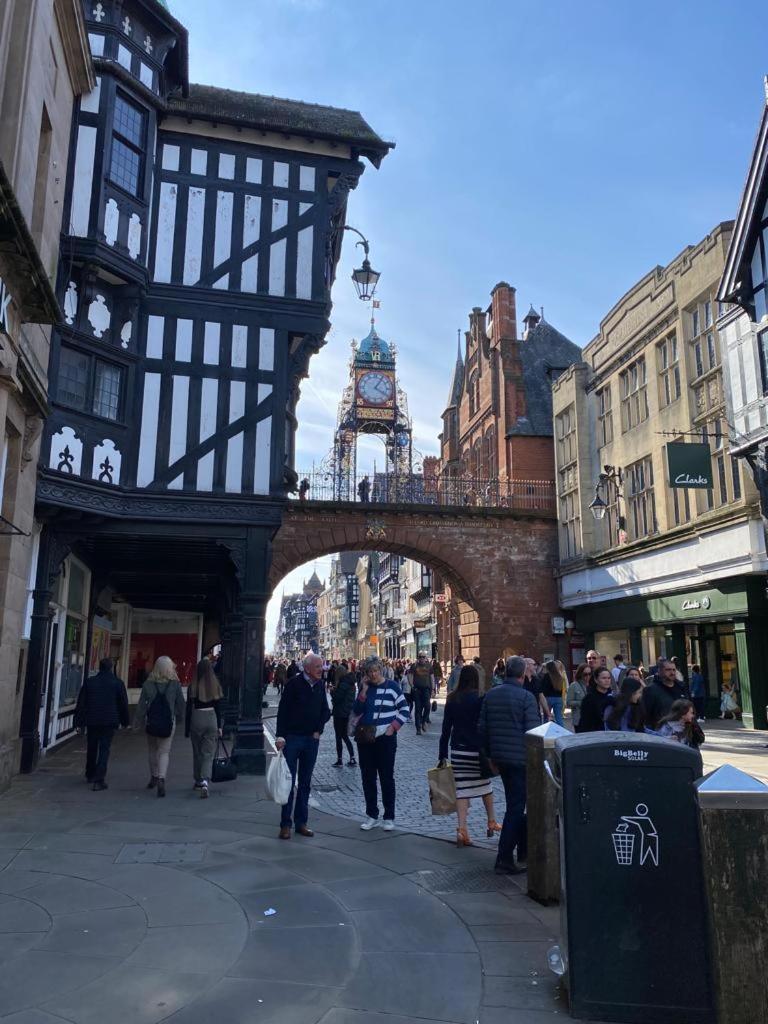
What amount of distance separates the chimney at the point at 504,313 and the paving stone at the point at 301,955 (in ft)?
107

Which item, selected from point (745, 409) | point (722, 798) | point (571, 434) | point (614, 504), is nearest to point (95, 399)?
point (722, 798)

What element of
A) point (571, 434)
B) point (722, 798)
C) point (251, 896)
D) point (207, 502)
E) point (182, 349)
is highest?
point (571, 434)

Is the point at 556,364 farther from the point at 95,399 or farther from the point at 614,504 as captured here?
the point at 95,399

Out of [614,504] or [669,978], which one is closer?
[669,978]

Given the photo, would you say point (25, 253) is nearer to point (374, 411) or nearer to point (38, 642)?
point (38, 642)

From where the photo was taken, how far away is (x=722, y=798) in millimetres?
3490

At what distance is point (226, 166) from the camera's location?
1441 cm

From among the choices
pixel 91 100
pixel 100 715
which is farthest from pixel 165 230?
pixel 100 715

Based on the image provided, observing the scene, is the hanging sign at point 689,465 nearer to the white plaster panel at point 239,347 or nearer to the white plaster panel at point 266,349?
the white plaster panel at point 266,349

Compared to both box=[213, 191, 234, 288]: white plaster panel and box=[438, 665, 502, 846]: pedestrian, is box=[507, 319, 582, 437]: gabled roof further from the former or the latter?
box=[438, 665, 502, 846]: pedestrian

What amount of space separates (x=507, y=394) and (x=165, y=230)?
2275 cm

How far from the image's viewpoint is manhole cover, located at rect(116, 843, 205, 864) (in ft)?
21.4

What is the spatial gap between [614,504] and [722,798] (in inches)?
917

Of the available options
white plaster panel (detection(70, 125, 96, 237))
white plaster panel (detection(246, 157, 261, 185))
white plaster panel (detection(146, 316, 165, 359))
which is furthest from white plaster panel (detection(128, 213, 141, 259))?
white plaster panel (detection(246, 157, 261, 185))
